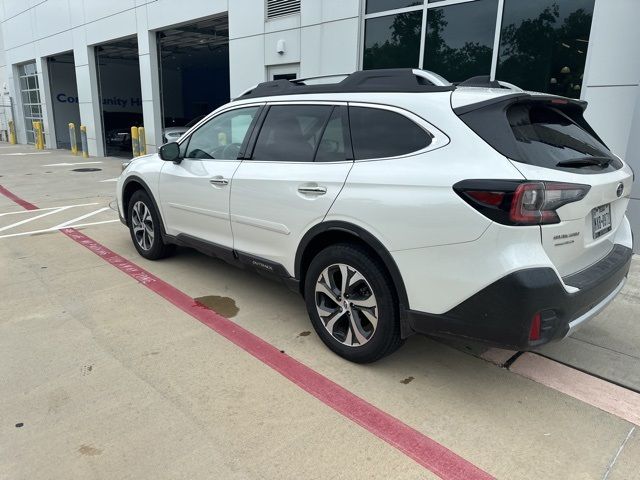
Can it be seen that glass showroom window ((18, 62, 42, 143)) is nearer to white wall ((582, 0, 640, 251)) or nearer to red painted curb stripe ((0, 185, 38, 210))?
red painted curb stripe ((0, 185, 38, 210))

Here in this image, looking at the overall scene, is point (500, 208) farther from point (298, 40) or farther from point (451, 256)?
point (298, 40)

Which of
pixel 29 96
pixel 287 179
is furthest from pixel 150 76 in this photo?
pixel 29 96

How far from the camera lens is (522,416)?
2.69 meters

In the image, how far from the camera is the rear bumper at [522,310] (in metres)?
2.31

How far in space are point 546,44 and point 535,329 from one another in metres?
5.78

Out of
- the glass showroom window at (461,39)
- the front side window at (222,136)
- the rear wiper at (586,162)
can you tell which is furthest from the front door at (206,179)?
the glass showroom window at (461,39)

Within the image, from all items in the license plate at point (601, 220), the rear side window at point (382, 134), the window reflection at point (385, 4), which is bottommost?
the license plate at point (601, 220)

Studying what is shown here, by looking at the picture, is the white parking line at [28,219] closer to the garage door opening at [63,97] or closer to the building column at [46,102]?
the building column at [46,102]

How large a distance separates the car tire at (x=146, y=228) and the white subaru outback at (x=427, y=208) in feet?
4.67

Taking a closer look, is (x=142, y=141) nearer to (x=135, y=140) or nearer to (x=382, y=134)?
(x=135, y=140)

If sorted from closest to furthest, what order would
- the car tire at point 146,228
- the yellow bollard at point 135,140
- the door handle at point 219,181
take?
1. the door handle at point 219,181
2. the car tire at point 146,228
3. the yellow bollard at point 135,140

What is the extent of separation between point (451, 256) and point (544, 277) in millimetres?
450

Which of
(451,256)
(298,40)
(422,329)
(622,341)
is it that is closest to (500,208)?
(451,256)

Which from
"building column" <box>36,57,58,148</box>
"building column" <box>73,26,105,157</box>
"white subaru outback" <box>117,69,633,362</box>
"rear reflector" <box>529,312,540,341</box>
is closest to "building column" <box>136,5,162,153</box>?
"building column" <box>73,26,105,157</box>
